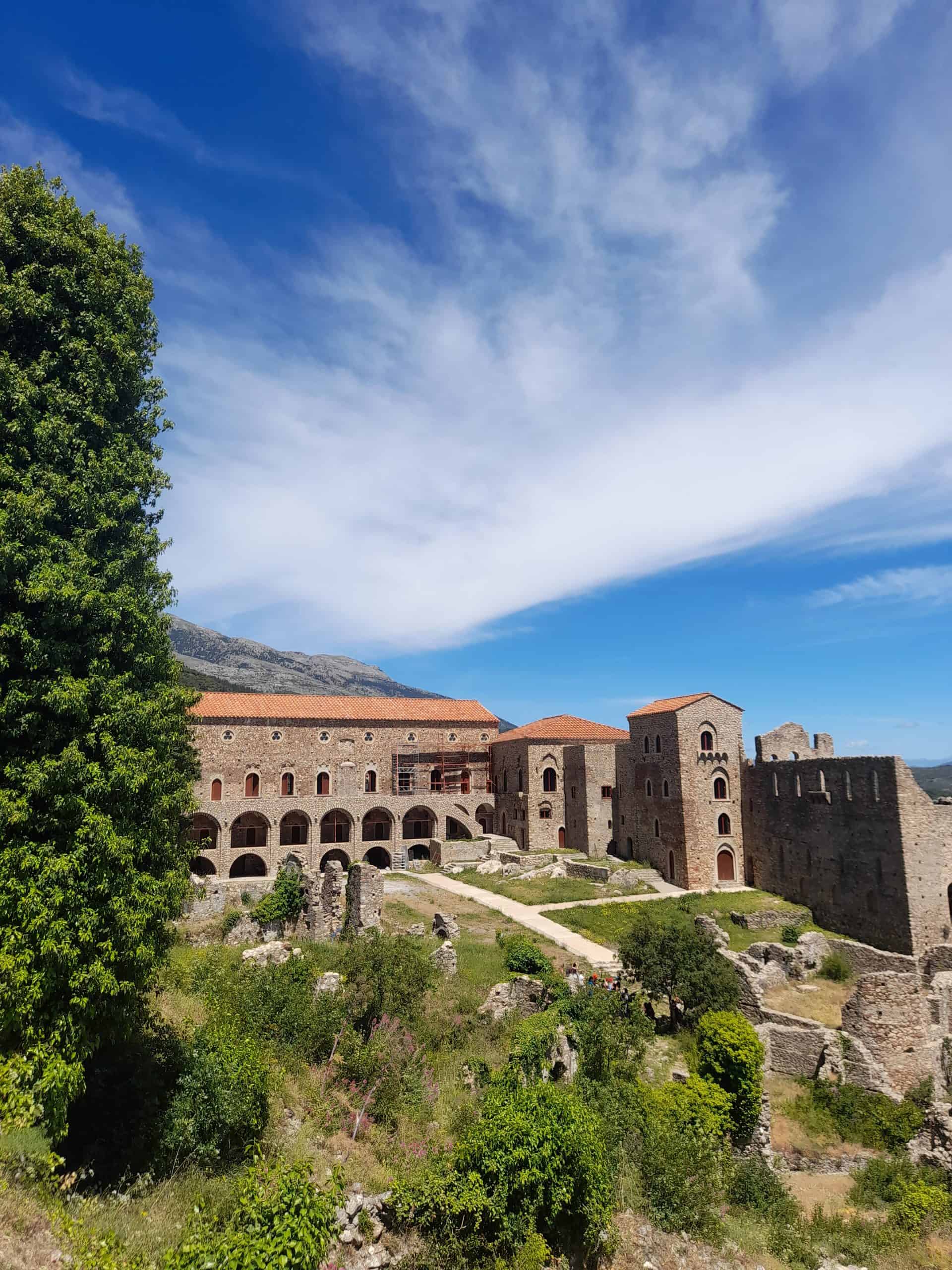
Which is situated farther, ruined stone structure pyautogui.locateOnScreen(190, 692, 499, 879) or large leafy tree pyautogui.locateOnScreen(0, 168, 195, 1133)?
ruined stone structure pyautogui.locateOnScreen(190, 692, 499, 879)

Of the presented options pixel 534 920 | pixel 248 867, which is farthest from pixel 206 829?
pixel 534 920

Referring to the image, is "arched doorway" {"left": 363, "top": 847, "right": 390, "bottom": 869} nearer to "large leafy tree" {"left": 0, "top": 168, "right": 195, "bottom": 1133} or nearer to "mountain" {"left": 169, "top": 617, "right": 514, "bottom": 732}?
"large leafy tree" {"left": 0, "top": 168, "right": 195, "bottom": 1133}

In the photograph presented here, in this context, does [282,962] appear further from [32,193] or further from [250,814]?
[250,814]

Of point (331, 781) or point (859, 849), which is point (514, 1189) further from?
point (331, 781)

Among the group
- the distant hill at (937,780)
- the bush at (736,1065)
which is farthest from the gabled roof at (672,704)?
the distant hill at (937,780)

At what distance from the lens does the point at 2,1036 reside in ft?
27.8

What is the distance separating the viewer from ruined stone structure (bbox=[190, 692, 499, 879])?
4303cm

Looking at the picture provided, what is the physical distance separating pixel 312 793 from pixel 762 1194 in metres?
37.0

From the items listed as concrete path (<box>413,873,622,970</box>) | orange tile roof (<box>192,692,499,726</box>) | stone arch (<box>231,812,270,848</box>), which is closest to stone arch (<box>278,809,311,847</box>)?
stone arch (<box>231,812,270,848</box>)

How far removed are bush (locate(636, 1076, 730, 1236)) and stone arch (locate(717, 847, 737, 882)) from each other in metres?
24.4

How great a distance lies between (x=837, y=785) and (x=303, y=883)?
24.7 meters

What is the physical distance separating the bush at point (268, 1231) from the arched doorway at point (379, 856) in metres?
40.0

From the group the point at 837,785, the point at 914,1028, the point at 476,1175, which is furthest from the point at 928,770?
the point at 476,1175

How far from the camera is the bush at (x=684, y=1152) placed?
11.2 meters
